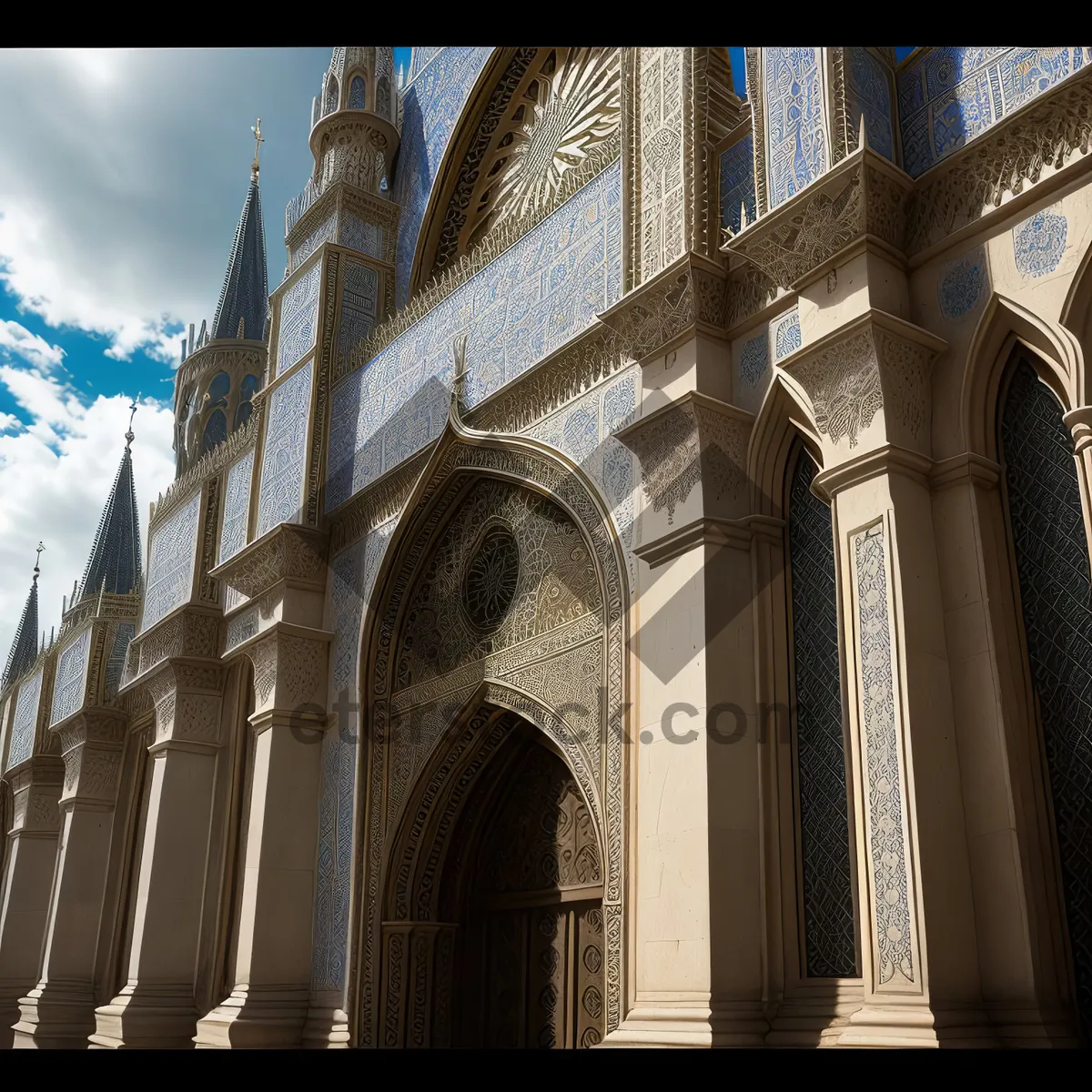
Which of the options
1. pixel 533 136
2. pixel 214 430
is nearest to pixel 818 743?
pixel 533 136

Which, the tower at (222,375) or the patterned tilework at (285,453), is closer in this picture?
the patterned tilework at (285,453)

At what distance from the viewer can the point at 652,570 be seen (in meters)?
5.33

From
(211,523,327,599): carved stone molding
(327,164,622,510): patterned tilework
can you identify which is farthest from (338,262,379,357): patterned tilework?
(211,523,327,599): carved stone molding

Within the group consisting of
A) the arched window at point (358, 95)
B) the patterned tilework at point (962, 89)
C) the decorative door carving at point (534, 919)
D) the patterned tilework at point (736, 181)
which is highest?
the arched window at point (358, 95)

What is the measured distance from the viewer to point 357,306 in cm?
946

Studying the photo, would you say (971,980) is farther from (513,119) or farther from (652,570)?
(513,119)

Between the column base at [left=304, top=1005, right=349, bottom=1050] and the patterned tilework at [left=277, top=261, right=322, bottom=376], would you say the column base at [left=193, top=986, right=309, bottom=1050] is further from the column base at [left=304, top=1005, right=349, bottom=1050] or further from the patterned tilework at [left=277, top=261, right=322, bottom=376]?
the patterned tilework at [left=277, top=261, right=322, bottom=376]

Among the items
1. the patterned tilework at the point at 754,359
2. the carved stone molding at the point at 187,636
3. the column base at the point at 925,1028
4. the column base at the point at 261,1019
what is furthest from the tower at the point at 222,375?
the column base at the point at 925,1028

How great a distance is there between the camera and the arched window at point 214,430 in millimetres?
13539

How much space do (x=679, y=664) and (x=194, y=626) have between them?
6063 millimetres

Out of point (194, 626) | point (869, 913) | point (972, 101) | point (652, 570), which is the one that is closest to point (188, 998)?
point (194, 626)

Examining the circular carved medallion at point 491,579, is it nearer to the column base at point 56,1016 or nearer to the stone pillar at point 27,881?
the column base at point 56,1016

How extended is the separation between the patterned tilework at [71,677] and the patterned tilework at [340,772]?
5451 millimetres

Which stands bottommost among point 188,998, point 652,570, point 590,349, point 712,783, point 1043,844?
point 188,998
